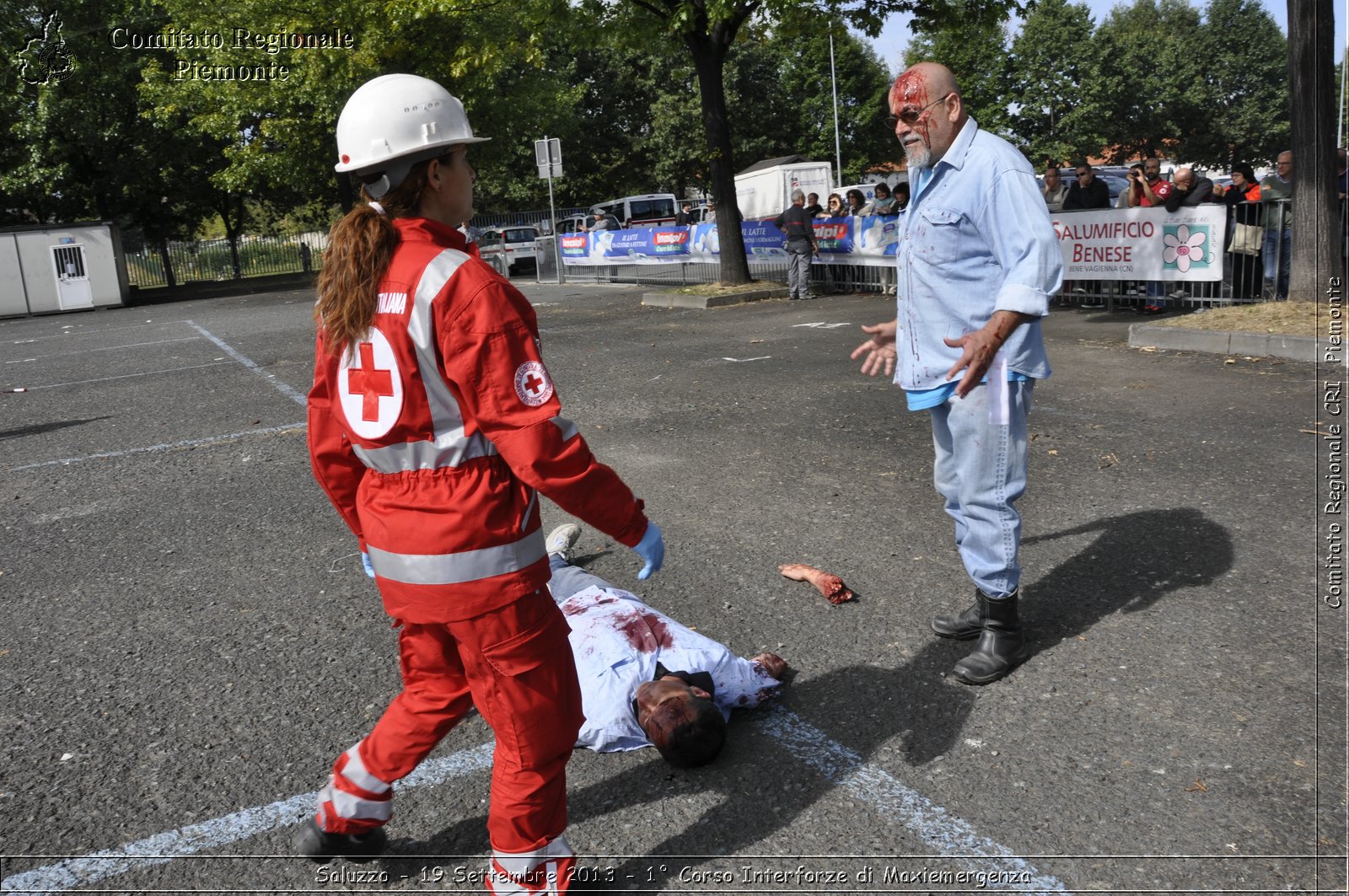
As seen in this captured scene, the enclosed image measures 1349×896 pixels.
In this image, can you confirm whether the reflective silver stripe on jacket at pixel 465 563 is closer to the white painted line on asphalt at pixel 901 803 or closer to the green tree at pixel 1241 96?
the white painted line on asphalt at pixel 901 803

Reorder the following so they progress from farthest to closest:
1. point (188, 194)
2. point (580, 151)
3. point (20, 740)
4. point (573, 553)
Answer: point (580, 151), point (188, 194), point (573, 553), point (20, 740)

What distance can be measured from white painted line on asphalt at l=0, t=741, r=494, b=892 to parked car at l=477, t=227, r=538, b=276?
90.3ft

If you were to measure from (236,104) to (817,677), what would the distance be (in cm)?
3034

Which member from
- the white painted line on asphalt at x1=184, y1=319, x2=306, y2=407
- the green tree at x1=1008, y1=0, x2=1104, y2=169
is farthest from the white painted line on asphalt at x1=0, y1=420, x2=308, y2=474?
the green tree at x1=1008, y1=0, x2=1104, y2=169

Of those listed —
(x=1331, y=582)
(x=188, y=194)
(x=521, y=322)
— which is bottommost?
(x=1331, y=582)

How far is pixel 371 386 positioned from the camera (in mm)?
2348

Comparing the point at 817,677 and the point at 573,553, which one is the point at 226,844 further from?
the point at 573,553

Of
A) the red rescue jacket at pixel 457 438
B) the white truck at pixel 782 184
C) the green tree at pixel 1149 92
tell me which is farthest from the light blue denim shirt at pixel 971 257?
the green tree at pixel 1149 92

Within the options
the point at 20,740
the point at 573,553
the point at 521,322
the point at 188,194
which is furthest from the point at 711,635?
the point at 188,194

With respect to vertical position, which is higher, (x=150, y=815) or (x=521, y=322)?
(x=521, y=322)

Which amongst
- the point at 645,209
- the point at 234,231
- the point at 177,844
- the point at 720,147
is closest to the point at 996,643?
the point at 177,844

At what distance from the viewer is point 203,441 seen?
8.49m

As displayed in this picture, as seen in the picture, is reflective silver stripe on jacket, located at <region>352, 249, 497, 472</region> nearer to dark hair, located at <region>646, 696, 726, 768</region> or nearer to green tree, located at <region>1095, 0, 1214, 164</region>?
dark hair, located at <region>646, 696, 726, 768</region>

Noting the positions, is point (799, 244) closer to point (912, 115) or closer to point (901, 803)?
point (912, 115)
